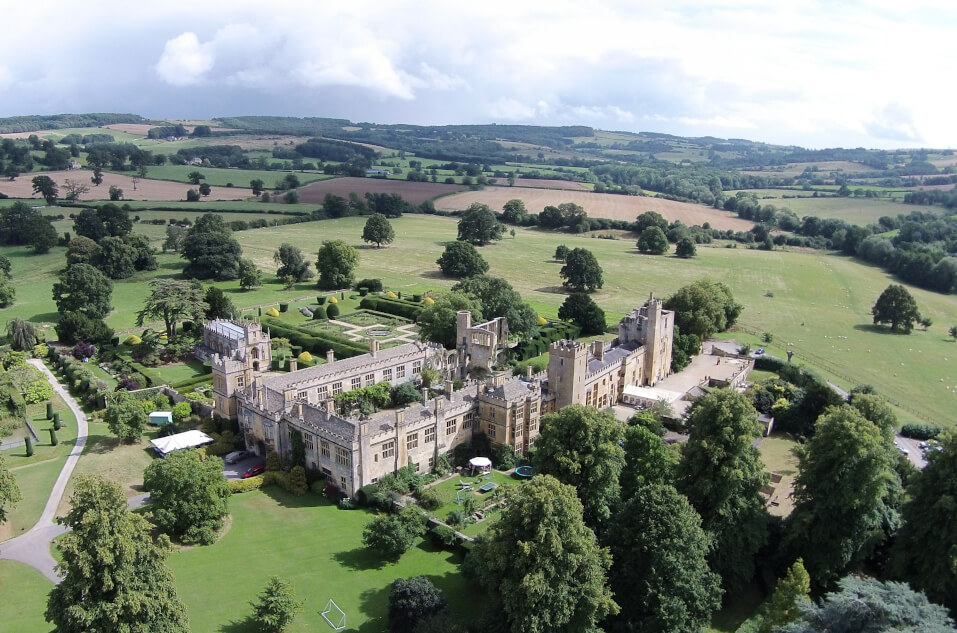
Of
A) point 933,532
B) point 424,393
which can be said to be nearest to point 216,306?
point 424,393

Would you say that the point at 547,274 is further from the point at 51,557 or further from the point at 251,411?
the point at 51,557

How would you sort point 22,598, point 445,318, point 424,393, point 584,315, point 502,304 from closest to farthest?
point 22,598, point 424,393, point 445,318, point 502,304, point 584,315

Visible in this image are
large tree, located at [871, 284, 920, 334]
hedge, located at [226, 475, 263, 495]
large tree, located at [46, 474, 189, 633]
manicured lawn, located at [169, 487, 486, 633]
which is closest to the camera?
large tree, located at [46, 474, 189, 633]

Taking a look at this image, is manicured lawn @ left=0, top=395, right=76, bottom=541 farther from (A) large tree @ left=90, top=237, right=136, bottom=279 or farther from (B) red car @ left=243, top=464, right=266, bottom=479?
(A) large tree @ left=90, top=237, right=136, bottom=279

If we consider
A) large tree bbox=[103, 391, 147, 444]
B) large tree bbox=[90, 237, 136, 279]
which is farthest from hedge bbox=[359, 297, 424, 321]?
large tree bbox=[103, 391, 147, 444]

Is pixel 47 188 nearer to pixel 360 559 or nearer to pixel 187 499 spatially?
pixel 187 499

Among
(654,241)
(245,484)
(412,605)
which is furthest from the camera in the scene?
(654,241)
